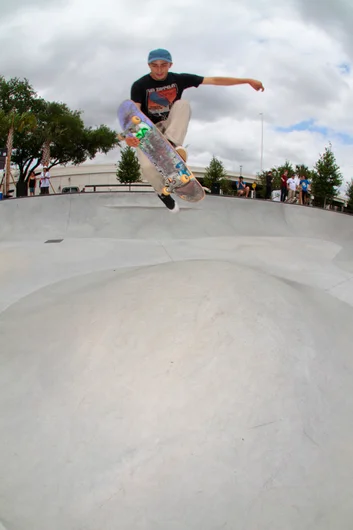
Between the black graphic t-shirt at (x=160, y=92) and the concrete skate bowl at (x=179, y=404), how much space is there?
235 cm

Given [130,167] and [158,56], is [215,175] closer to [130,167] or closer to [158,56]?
[130,167]

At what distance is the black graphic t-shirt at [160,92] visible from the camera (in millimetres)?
5621

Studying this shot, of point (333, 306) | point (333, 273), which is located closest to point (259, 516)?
point (333, 306)

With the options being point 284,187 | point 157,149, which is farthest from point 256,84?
point 284,187

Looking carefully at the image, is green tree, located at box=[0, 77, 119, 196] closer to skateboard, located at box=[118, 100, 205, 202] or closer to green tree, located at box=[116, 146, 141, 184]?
green tree, located at box=[116, 146, 141, 184]

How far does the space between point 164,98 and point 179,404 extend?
431 cm

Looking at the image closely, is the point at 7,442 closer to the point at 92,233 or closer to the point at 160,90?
the point at 160,90

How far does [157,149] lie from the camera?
5711 millimetres

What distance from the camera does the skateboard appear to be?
5.55 metres

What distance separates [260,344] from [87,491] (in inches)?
62.3

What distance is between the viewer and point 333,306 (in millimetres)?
4465

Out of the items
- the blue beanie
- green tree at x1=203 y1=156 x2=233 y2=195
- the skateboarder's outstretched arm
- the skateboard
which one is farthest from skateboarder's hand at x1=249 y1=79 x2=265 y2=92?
green tree at x1=203 y1=156 x2=233 y2=195

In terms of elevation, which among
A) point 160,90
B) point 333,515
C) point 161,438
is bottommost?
point 333,515

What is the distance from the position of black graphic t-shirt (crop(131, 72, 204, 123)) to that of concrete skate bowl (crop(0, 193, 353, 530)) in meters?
2.35
